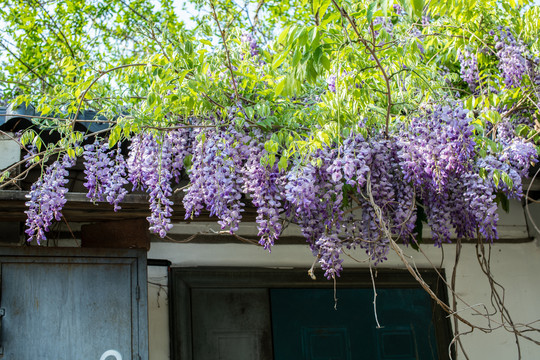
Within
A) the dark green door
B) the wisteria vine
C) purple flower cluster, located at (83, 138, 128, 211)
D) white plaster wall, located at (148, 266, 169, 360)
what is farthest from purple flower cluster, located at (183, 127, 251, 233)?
the dark green door

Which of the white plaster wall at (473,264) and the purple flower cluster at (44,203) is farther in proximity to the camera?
the white plaster wall at (473,264)

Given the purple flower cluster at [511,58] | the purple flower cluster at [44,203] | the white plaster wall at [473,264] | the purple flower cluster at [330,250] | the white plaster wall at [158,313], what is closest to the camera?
the purple flower cluster at [44,203]

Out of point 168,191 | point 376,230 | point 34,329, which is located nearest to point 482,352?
point 376,230

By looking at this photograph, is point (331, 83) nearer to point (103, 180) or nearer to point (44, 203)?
point (103, 180)

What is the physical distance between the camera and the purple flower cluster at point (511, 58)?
3.73 m

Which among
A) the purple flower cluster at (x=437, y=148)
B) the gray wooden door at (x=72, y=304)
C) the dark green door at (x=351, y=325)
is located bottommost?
the dark green door at (x=351, y=325)

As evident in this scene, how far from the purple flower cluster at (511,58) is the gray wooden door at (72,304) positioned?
2.07m

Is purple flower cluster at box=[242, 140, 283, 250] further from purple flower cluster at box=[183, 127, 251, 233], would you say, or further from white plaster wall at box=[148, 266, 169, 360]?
white plaster wall at box=[148, 266, 169, 360]

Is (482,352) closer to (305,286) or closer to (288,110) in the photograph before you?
(305,286)

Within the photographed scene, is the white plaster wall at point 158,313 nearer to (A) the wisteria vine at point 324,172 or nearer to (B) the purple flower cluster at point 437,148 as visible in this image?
(A) the wisteria vine at point 324,172

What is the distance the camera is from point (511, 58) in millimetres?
3752

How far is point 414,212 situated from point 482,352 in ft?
4.49

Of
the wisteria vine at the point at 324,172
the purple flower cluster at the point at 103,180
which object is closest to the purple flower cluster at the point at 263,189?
the wisteria vine at the point at 324,172

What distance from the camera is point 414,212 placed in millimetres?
3586
